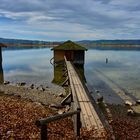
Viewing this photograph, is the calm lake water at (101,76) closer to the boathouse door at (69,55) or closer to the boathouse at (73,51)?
the boathouse at (73,51)

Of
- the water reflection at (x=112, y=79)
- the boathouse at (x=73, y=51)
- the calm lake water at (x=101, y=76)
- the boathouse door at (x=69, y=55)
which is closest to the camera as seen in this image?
the water reflection at (x=112, y=79)

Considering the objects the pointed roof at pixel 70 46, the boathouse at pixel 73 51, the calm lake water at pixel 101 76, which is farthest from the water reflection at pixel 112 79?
the pointed roof at pixel 70 46

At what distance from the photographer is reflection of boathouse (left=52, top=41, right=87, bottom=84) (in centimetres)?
3938

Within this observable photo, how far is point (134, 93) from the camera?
30.1 m

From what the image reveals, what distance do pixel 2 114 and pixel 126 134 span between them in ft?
20.0

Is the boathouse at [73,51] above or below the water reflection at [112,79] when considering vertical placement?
above

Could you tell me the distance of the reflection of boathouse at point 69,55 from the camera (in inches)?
1550

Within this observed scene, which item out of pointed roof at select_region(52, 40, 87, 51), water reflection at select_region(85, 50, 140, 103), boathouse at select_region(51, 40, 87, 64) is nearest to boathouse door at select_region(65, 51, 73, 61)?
boathouse at select_region(51, 40, 87, 64)

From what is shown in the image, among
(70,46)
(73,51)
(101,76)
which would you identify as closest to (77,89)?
(70,46)

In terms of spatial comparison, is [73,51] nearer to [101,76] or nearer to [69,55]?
[69,55]

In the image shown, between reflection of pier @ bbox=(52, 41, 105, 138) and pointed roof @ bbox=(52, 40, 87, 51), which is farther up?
pointed roof @ bbox=(52, 40, 87, 51)

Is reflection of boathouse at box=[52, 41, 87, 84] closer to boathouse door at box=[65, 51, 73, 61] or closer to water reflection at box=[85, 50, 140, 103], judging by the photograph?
boathouse door at box=[65, 51, 73, 61]

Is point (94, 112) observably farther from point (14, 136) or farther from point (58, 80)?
point (58, 80)

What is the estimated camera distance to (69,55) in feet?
132
